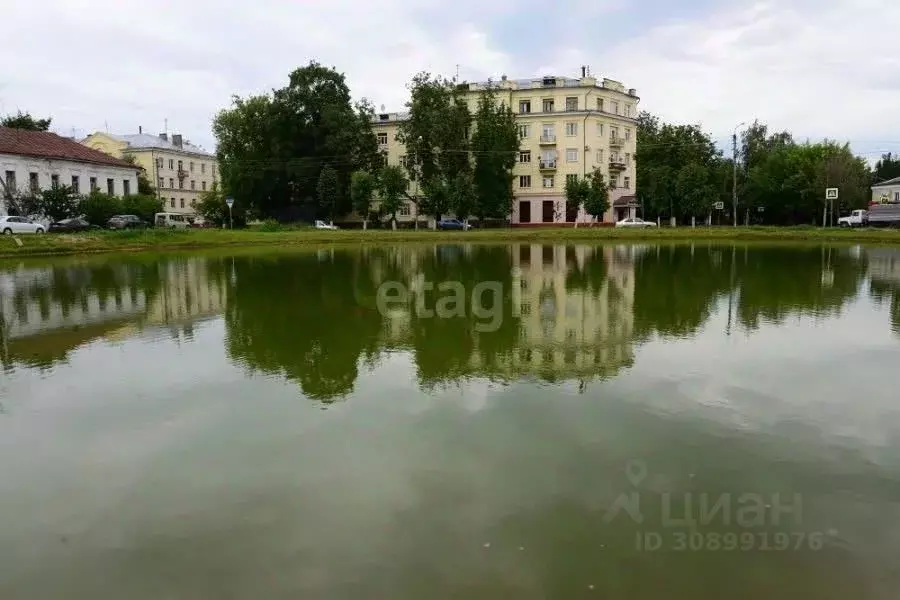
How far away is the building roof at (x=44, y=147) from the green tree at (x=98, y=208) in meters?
6.72

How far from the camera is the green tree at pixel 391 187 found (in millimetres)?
63031

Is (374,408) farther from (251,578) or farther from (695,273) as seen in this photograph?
(695,273)

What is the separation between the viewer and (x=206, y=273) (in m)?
29.0

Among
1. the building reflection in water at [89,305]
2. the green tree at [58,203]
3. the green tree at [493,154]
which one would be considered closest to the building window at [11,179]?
the green tree at [58,203]

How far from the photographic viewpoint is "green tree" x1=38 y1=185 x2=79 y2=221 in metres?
50.6

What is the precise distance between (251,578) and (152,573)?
808 millimetres

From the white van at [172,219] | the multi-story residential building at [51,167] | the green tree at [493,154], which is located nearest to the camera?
the multi-story residential building at [51,167]

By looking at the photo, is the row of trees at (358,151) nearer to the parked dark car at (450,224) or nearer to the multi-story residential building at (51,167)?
the parked dark car at (450,224)

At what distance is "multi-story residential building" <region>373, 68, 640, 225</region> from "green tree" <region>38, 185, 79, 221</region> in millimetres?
31047

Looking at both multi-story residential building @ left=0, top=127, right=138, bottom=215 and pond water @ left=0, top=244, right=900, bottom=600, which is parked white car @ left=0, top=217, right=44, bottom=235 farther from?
pond water @ left=0, top=244, right=900, bottom=600

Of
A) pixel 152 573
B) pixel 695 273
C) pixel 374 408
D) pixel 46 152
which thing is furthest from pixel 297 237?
pixel 152 573

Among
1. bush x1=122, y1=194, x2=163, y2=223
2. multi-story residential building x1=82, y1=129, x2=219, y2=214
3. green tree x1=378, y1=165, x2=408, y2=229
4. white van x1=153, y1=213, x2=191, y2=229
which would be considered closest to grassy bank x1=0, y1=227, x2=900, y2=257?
green tree x1=378, y1=165, x2=408, y2=229

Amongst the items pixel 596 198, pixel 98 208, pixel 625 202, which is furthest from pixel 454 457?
pixel 625 202

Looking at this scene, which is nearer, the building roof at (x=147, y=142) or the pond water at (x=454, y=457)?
the pond water at (x=454, y=457)
